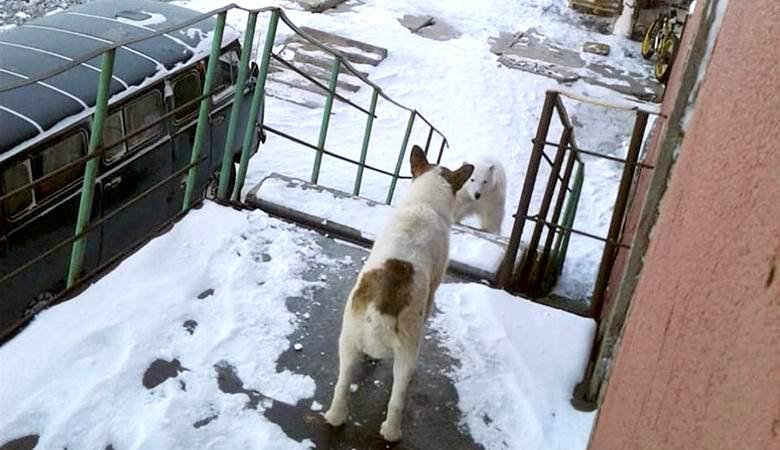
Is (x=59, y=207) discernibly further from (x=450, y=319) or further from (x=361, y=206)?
(x=450, y=319)

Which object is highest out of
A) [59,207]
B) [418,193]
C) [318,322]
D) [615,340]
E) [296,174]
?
[418,193]

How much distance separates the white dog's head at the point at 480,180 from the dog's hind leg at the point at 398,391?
4.61 metres

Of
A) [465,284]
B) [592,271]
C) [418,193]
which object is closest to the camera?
[418,193]

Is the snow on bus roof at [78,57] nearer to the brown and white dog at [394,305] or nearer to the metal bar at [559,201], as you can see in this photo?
the brown and white dog at [394,305]

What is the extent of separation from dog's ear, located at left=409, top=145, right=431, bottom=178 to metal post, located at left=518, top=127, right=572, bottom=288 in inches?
37.5

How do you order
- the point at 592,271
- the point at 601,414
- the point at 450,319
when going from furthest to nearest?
the point at 592,271, the point at 450,319, the point at 601,414

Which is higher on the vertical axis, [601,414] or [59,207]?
[601,414]

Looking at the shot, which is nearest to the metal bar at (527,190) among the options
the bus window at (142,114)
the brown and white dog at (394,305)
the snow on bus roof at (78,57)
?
the brown and white dog at (394,305)

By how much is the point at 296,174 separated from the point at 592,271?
13.7 feet

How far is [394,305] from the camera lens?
132 inches

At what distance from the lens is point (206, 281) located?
14.5ft

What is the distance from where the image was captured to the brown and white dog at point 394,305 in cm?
337

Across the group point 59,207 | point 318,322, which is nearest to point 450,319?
point 318,322

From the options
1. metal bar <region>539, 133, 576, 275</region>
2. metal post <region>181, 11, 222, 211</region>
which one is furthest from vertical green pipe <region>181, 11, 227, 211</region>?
metal bar <region>539, 133, 576, 275</region>
